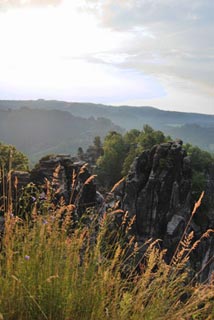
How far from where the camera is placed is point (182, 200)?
49125mm

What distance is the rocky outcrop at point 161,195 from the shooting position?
154 ft

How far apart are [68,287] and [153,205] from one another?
45.6m

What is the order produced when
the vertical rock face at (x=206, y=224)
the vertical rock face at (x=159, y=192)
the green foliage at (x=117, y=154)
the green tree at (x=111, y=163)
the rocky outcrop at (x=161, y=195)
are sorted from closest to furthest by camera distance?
the vertical rock face at (x=206, y=224) < the rocky outcrop at (x=161, y=195) < the vertical rock face at (x=159, y=192) < the green foliage at (x=117, y=154) < the green tree at (x=111, y=163)

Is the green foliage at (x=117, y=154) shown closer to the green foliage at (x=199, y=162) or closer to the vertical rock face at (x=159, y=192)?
the green foliage at (x=199, y=162)

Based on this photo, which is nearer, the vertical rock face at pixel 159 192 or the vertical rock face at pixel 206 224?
the vertical rock face at pixel 206 224

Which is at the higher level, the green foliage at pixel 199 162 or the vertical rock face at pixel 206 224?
the green foliage at pixel 199 162

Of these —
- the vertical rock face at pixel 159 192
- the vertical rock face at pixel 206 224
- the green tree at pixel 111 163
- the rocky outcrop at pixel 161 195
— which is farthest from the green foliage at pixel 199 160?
the vertical rock face at pixel 159 192

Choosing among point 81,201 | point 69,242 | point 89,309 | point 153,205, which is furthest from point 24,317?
point 153,205

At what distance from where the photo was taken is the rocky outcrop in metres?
47.1

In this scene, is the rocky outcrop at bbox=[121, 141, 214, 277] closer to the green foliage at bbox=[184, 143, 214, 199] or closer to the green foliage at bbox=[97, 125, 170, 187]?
the green foliage at bbox=[184, 143, 214, 199]

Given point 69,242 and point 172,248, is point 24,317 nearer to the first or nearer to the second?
point 69,242

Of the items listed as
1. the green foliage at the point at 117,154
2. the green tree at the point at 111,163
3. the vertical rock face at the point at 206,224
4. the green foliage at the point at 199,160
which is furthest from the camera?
the green tree at the point at 111,163

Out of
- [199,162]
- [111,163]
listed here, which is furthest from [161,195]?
[111,163]

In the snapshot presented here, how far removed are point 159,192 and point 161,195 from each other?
49 cm
